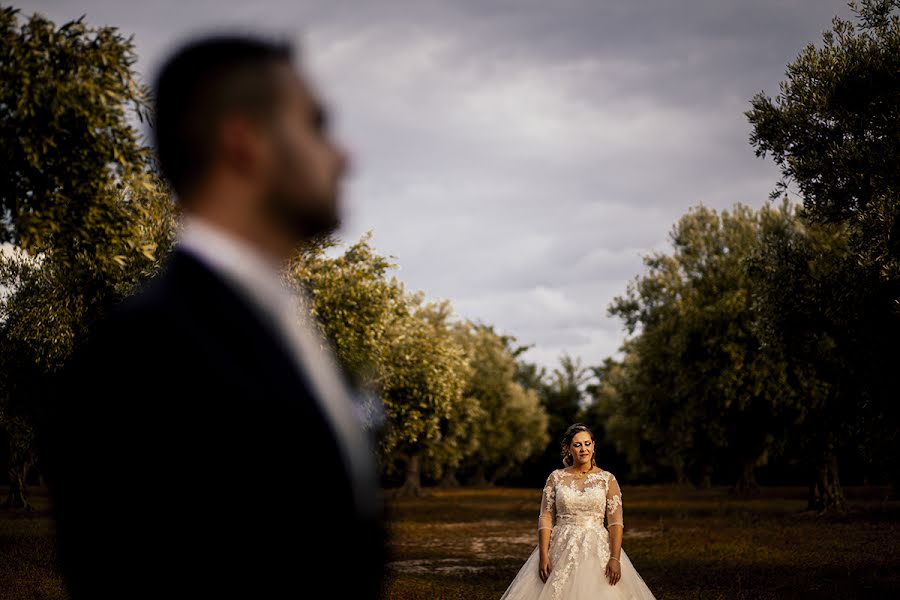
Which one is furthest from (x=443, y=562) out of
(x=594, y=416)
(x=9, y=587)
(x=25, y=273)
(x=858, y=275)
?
(x=594, y=416)

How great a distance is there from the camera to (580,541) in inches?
440

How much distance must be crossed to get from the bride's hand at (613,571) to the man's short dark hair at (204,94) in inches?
386

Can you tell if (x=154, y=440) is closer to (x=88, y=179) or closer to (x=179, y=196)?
(x=179, y=196)

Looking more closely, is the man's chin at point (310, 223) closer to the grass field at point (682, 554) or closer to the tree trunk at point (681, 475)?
the grass field at point (682, 554)

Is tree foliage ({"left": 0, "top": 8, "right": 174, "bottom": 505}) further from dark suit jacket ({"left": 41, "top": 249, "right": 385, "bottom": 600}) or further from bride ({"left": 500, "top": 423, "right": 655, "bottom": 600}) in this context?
dark suit jacket ({"left": 41, "top": 249, "right": 385, "bottom": 600})

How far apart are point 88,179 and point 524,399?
218 ft


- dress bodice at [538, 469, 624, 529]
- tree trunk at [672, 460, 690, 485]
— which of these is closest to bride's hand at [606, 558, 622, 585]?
dress bodice at [538, 469, 624, 529]

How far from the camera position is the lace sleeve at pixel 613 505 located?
10.6 metres

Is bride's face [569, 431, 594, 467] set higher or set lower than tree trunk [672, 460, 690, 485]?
higher

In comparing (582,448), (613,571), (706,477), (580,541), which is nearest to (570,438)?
(582,448)

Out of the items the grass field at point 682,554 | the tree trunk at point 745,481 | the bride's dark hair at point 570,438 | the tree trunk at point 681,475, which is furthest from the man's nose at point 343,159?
the tree trunk at point 681,475

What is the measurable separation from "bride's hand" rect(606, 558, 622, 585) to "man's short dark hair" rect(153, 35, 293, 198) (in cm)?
981

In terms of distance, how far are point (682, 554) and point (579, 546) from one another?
13.8 meters

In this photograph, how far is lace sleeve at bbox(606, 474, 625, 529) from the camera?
10555mm
